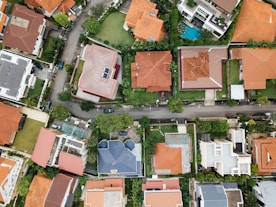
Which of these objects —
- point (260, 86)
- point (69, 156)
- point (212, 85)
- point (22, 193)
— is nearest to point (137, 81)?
point (212, 85)

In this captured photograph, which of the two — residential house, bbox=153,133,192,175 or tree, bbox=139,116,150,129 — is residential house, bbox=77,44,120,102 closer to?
tree, bbox=139,116,150,129

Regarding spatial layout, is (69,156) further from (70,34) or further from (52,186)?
(70,34)

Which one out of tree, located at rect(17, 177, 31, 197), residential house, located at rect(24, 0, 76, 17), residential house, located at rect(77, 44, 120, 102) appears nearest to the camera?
residential house, located at rect(77, 44, 120, 102)

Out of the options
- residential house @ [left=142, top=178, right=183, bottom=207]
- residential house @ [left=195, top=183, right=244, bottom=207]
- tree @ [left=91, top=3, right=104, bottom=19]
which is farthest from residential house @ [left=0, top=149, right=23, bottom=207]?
residential house @ [left=195, top=183, right=244, bottom=207]

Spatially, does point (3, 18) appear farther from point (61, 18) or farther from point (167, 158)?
point (167, 158)

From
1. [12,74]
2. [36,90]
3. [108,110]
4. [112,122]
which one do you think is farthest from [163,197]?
[12,74]

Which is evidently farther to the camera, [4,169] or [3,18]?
[3,18]

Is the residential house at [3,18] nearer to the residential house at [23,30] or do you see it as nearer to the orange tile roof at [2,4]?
the orange tile roof at [2,4]
